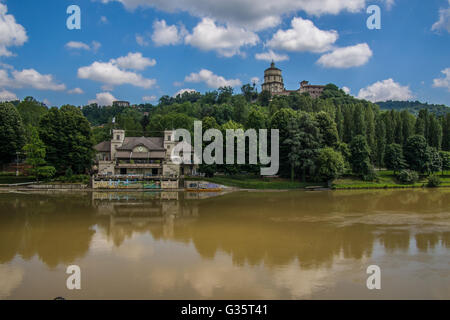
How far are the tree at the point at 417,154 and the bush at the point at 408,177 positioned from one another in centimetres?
309

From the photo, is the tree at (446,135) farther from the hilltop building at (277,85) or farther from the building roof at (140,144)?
the hilltop building at (277,85)

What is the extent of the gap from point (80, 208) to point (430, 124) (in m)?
58.7

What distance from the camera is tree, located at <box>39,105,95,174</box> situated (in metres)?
42.5

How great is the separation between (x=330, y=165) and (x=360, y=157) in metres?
8.28

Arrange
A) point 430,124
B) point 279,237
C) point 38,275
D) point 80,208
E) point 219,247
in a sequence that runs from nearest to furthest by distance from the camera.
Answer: point 38,275 → point 219,247 → point 279,237 → point 80,208 → point 430,124

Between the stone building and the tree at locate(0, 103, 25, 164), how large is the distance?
1211 cm

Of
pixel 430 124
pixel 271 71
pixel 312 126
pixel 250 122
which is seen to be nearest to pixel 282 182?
pixel 312 126

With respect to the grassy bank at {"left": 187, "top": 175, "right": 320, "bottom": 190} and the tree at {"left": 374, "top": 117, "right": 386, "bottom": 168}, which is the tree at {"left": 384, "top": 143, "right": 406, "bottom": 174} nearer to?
the tree at {"left": 374, "top": 117, "right": 386, "bottom": 168}

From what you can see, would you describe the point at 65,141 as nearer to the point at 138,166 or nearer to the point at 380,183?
the point at 138,166

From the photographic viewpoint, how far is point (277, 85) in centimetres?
13000

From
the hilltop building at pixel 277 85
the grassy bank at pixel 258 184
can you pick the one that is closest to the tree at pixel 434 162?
the grassy bank at pixel 258 184

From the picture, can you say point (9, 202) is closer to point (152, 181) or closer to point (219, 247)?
point (152, 181)

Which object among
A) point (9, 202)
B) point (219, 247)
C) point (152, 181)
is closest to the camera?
point (219, 247)

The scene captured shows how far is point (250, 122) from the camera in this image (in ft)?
167
